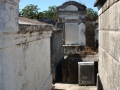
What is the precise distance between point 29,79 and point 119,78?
1.85 metres

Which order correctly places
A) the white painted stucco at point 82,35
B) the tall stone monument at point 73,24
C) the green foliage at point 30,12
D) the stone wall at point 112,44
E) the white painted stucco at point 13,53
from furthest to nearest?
the green foliage at point 30,12 < the white painted stucco at point 82,35 < the tall stone monument at point 73,24 < the stone wall at point 112,44 < the white painted stucco at point 13,53

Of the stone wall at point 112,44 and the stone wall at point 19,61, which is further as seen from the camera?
the stone wall at point 112,44

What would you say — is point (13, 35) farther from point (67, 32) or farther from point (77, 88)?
point (67, 32)

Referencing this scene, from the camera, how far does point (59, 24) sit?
15.9 m

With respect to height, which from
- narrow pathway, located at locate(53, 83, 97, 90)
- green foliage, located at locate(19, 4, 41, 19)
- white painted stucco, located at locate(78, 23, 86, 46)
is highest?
green foliage, located at locate(19, 4, 41, 19)

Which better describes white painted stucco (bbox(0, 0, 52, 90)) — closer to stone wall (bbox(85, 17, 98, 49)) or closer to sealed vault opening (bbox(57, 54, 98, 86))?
sealed vault opening (bbox(57, 54, 98, 86))

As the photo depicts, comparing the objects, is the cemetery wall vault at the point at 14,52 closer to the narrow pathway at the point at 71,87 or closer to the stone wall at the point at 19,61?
the stone wall at the point at 19,61

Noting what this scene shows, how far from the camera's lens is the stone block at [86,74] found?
8.20m

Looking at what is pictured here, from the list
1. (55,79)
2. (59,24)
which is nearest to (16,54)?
(55,79)

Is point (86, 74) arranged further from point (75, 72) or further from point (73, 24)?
point (73, 24)

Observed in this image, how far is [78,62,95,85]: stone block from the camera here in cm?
820

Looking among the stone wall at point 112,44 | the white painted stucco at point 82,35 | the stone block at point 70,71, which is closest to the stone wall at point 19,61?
the stone wall at point 112,44

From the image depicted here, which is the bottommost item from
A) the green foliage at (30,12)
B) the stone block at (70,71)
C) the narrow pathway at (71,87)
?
the narrow pathway at (71,87)

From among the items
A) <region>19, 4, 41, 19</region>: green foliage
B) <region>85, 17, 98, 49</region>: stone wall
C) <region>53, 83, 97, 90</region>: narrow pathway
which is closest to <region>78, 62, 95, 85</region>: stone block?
<region>53, 83, 97, 90</region>: narrow pathway
